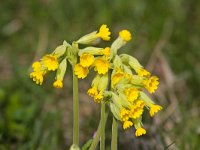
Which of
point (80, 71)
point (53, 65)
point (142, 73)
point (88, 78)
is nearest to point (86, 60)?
point (80, 71)

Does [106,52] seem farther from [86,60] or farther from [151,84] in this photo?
[151,84]

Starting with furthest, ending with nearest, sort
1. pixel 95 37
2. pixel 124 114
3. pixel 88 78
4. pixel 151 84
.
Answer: pixel 88 78 < pixel 95 37 < pixel 151 84 < pixel 124 114

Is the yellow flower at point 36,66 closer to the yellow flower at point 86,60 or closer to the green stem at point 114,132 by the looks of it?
the yellow flower at point 86,60

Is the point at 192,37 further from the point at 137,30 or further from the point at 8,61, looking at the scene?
the point at 8,61

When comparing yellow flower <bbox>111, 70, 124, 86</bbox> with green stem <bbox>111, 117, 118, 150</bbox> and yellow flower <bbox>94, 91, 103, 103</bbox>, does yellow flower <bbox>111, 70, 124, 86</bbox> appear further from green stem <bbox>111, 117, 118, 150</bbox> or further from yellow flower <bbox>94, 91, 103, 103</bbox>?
green stem <bbox>111, 117, 118, 150</bbox>

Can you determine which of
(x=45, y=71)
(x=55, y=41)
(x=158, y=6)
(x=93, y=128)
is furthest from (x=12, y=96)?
(x=158, y=6)

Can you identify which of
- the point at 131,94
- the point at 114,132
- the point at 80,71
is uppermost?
the point at 80,71
